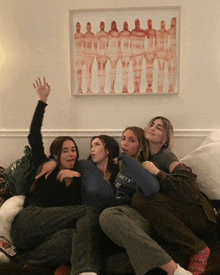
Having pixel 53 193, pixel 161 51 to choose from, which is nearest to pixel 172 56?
pixel 161 51

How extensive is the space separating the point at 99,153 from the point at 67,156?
8.4 inches

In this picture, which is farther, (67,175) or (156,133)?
(156,133)

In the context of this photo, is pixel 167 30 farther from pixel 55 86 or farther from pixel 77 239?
pixel 77 239

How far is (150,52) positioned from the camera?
104 inches

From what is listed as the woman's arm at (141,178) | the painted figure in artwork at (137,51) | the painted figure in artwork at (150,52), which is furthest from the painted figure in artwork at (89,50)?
the woman's arm at (141,178)

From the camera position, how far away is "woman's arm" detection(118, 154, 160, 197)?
6.54 ft

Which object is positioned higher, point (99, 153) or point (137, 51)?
point (137, 51)

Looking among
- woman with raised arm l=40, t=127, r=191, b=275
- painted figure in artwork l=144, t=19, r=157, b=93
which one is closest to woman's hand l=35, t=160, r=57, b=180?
woman with raised arm l=40, t=127, r=191, b=275

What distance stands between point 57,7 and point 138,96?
92cm

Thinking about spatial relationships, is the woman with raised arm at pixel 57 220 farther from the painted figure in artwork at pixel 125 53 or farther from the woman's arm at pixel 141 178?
the painted figure in artwork at pixel 125 53

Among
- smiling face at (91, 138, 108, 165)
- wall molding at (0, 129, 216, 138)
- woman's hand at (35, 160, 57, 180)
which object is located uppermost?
wall molding at (0, 129, 216, 138)

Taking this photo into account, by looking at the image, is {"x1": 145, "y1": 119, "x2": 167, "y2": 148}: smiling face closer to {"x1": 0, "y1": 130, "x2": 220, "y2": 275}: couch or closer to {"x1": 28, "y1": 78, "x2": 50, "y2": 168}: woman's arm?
{"x1": 0, "y1": 130, "x2": 220, "y2": 275}: couch

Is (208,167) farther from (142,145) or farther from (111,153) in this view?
(111,153)

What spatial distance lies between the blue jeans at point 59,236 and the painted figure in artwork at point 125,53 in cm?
109
